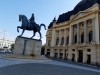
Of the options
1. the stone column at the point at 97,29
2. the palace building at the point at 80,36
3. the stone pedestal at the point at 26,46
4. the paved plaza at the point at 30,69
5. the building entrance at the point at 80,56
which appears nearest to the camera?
the paved plaza at the point at 30,69

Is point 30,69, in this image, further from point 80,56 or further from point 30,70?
point 80,56

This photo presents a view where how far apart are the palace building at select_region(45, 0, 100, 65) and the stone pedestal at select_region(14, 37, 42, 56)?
27500mm

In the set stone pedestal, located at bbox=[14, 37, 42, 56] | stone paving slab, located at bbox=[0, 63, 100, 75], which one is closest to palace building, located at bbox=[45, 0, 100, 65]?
stone pedestal, located at bbox=[14, 37, 42, 56]

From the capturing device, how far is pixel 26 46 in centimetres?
1955

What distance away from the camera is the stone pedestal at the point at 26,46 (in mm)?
19109

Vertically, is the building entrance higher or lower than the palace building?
lower

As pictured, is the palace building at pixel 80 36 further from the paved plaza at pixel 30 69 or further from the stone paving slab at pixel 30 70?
the stone paving slab at pixel 30 70

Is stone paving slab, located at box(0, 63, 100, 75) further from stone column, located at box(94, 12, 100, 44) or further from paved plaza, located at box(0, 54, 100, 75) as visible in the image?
stone column, located at box(94, 12, 100, 44)

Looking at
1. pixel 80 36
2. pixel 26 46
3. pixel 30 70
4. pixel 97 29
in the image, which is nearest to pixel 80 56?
pixel 80 36

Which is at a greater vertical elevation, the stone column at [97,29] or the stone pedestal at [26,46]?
the stone column at [97,29]

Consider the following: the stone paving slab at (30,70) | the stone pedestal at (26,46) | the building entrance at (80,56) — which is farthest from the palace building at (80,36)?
the stone paving slab at (30,70)

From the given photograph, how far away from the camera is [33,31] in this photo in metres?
21.1

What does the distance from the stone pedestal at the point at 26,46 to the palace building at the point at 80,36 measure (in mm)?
27500

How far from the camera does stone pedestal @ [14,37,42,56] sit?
19.1m
